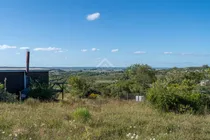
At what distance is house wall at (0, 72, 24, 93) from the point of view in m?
16.3

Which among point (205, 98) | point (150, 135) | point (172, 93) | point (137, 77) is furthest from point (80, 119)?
point (137, 77)

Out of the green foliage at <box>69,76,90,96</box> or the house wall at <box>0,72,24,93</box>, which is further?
the green foliage at <box>69,76,90,96</box>

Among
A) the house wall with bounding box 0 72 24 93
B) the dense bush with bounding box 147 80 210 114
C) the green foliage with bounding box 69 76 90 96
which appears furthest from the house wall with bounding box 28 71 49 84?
the dense bush with bounding box 147 80 210 114

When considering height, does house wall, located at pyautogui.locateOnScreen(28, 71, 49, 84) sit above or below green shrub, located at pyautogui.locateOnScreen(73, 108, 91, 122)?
above

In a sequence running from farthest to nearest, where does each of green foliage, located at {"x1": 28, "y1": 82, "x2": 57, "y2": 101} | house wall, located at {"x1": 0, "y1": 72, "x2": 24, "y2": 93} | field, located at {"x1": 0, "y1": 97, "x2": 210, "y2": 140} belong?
house wall, located at {"x1": 0, "y1": 72, "x2": 24, "y2": 93} → green foliage, located at {"x1": 28, "y1": 82, "x2": 57, "y2": 101} → field, located at {"x1": 0, "y1": 97, "x2": 210, "y2": 140}

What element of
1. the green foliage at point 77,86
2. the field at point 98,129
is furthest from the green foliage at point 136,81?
the field at point 98,129

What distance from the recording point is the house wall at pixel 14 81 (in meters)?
16.3

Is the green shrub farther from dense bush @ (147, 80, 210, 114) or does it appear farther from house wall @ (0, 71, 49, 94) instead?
house wall @ (0, 71, 49, 94)

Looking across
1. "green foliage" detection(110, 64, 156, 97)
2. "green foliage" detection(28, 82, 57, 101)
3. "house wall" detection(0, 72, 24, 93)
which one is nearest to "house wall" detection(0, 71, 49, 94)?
"house wall" detection(0, 72, 24, 93)

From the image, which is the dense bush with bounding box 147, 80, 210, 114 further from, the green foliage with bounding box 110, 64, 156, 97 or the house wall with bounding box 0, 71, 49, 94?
the green foliage with bounding box 110, 64, 156, 97

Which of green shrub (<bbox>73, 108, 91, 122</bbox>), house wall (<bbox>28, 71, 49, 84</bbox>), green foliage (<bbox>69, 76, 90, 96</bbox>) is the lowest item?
green foliage (<bbox>69, 76, 90, 96</bbox>)

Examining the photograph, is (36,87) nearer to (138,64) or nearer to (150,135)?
(150,135)

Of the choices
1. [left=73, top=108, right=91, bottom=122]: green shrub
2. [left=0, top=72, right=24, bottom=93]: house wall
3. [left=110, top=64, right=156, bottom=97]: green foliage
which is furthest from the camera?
[left=110, top=64, right=156, bottom=97]: green foliage

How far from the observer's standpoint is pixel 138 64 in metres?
26.2
